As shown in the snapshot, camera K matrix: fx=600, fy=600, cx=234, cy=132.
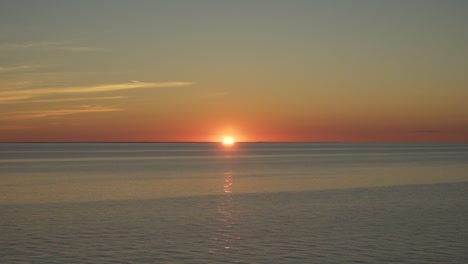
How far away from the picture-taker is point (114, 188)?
52.1m

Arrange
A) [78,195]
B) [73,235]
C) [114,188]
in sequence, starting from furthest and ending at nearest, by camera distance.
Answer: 1. [114,188]
2. [78,195]
3. [73,235]

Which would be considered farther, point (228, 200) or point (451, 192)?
point (451, 192)

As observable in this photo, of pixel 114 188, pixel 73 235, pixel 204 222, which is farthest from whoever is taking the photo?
pixel 114 188

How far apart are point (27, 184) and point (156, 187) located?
13.1 metres

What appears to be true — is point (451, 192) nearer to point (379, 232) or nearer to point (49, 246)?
point (379, 232)

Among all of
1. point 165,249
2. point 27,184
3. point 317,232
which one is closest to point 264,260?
point 165,249

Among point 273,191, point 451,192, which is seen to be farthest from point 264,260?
point 451,192

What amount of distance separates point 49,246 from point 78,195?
846 inches

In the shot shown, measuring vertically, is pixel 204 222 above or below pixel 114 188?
below

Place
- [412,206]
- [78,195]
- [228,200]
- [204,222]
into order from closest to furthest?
[204,222] → [412,206] → [228,200] → [78,195]

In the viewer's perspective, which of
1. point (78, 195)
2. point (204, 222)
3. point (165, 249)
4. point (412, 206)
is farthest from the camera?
point (78, 195)

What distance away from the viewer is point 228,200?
41844 mm

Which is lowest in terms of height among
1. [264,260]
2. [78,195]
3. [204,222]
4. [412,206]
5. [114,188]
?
[264,260]

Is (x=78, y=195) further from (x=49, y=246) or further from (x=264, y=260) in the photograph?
(x=264, y=260)
